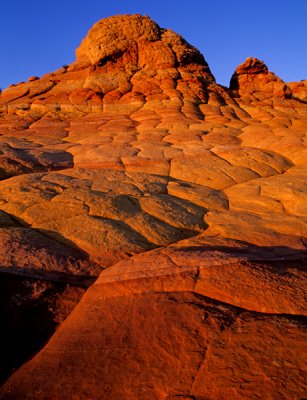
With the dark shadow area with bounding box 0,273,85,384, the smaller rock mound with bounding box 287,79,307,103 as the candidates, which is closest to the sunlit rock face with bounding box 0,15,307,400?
the dark shadow area with bounding box 0,273,85,384

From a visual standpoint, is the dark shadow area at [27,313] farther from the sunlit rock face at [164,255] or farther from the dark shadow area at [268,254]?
the dark shadow area at [268,254]

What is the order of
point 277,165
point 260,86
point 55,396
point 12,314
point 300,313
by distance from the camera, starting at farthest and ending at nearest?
point 260,86
point 277,165
point 12,314
point 300,313
point 55,396

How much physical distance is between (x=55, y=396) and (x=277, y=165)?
8227 mm

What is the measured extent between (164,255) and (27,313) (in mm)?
1640

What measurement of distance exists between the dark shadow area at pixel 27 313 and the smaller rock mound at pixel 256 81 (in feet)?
66.5

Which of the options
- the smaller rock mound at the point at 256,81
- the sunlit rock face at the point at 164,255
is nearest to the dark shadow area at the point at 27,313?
the sunlit rock face at the point at 164,255

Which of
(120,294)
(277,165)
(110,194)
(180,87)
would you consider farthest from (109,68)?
(120,294)

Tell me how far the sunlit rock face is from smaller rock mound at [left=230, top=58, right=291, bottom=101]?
9.85 meters

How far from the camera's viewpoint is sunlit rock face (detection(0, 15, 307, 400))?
2213mm

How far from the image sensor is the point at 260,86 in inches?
870

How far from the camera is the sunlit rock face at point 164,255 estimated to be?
2213mm

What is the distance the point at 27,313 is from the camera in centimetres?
314

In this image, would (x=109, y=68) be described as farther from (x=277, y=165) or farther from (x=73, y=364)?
(x=73, y=364)

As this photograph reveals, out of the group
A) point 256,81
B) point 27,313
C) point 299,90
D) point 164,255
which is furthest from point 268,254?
point 299,90
